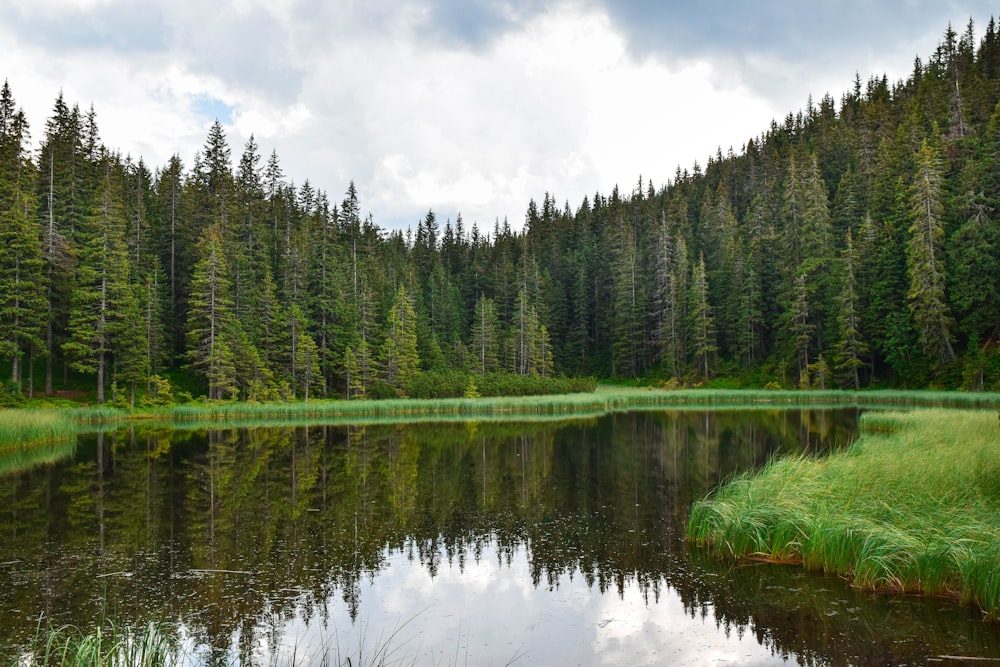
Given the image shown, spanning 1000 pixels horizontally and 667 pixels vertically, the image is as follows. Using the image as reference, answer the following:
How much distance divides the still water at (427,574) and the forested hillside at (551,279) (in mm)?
32377

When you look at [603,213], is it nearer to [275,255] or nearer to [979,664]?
[275,255]

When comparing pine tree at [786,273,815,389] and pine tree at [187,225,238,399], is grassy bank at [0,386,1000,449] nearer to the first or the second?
pine tree at [187,225,238,399]

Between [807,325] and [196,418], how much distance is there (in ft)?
175

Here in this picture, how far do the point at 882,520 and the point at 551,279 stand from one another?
298 ft

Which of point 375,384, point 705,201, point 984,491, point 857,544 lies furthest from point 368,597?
point 705,201

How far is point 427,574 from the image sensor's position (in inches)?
449

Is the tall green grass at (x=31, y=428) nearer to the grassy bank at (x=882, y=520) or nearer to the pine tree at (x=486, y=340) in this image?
the grassy bank at (x=882, y=520)

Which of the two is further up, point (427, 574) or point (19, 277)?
A: point (19, 277)

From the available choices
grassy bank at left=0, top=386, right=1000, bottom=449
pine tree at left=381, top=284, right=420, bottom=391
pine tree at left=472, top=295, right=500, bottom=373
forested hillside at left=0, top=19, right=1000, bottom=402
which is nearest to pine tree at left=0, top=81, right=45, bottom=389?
forested hillside at left=0, top=19, right=1000, bottom=402

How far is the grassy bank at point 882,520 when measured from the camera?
30.6 feet

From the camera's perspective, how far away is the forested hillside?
4978cm

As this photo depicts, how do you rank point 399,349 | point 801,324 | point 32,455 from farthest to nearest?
point 801,324 → point 399,349 → point 32,455

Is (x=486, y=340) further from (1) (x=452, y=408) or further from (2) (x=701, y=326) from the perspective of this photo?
(1) (x=452, y=408)

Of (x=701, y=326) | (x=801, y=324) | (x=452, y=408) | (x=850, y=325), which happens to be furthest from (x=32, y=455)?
(x=701, y=326)
